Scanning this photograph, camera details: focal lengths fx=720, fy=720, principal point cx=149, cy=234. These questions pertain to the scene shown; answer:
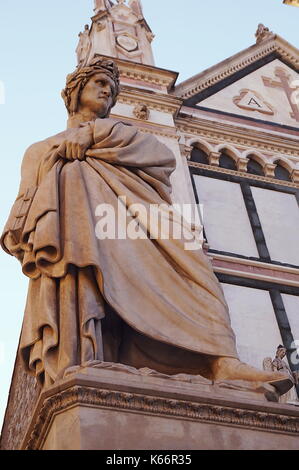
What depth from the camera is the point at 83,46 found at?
12.1 meters

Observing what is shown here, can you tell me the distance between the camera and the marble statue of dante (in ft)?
11.4

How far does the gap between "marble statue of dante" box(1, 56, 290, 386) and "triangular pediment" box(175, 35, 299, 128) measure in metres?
7.63

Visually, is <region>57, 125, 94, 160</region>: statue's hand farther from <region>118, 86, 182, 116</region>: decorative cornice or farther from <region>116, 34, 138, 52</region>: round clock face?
<region>116, 34, 138, 52</region>: round clock face

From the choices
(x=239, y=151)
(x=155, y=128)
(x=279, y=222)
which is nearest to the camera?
(x=279, y=222)

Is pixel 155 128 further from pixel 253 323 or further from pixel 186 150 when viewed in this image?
pixel 253 323

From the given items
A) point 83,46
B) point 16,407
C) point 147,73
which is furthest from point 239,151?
point 16,407

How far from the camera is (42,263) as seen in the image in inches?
144

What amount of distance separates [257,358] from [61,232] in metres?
4.19

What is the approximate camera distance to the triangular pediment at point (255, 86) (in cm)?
1198

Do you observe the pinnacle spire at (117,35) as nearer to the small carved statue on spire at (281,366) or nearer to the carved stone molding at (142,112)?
the carved stone molding at (142,112)

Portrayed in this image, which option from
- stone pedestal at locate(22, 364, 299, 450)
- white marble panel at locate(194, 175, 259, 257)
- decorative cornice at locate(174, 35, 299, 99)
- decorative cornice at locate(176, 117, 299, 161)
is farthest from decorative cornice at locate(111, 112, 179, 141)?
stone pedestal at locate(22, 364, 299, 450)

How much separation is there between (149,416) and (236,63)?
35.9 feet
